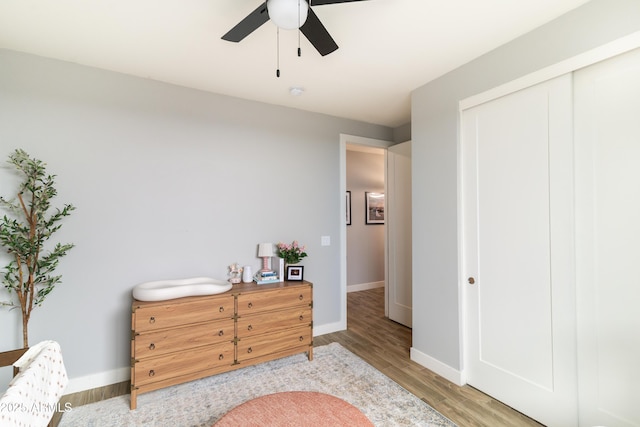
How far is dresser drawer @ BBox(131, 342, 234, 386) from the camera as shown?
2.20 meters

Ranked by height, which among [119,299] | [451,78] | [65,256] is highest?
[451,78]

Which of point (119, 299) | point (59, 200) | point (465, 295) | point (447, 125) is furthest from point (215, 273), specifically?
point (447, 125)

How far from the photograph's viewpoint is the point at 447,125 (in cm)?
259

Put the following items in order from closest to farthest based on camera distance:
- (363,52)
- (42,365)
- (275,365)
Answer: (42,365) < (363,52) < (275,365)

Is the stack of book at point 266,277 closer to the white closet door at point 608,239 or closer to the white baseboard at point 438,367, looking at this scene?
the white baseboard at point 438,367

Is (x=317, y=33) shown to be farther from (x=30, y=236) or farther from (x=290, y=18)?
(x=30, y=236)

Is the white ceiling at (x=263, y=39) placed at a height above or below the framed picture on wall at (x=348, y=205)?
above

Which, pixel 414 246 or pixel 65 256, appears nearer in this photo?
pixel 65 256

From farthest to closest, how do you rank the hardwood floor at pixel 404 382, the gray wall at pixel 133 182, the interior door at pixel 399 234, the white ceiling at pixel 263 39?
the interior door at pixel 399 234, the gray wall at pixel 133 182, the hardwood floor at pixel 404 382, the white ceiling at pixel 263 39

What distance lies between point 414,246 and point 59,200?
10.3 feet

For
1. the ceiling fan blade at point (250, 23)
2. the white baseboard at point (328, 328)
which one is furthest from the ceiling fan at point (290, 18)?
the white baseboard at point (328, 328)

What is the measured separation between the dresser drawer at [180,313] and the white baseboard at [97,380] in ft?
2.39

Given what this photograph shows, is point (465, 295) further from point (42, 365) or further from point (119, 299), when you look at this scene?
point (119, 299)

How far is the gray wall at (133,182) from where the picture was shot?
233 cm
